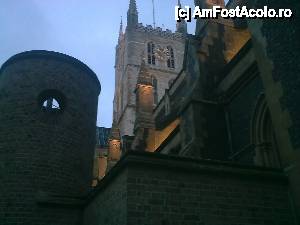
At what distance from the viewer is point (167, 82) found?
41281 millimetres

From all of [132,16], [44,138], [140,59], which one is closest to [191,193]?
[44,138]

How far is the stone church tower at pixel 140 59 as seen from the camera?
39.0 m

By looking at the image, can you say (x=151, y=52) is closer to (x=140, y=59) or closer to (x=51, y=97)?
(x=140, y=59)

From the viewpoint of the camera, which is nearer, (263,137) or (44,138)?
(263,137)

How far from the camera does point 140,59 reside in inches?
1623

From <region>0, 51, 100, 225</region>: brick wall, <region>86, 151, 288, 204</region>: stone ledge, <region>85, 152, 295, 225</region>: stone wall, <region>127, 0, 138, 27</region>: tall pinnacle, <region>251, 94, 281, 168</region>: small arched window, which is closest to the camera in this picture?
<region>85, 152, 295, 225</region>: stone wall

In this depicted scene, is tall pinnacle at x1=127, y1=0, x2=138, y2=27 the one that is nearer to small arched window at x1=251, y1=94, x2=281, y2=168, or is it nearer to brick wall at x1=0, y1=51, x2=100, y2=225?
brick wall at x1=0, y1=51, x2=100, y2=225

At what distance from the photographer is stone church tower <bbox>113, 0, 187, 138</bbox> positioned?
38969 mm

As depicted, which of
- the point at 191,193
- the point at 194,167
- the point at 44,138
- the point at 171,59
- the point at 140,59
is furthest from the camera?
the point at 171,59

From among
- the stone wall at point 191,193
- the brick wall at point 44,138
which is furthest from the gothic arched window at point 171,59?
the stone wall at point 191,193

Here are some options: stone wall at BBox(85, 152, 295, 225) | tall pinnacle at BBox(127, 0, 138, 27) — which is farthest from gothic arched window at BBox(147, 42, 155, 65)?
stone wall at BBox(85, 152, 295, 225)

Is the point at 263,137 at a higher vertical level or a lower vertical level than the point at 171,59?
lower

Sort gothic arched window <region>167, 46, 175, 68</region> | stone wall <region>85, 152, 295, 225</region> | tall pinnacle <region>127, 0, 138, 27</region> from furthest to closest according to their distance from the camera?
1. gothic arched window <region>167, 46, 175, 68</region>
2. tall pinnacle <region>127, 0, 138, 27</region>
3. stone wall <region>85, 152, 295, 225</region>

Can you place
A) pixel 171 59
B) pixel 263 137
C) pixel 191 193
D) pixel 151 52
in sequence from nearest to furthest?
pixel 191 193 < pixel 263 137 < pixel 151 52 < pixel 171 59
